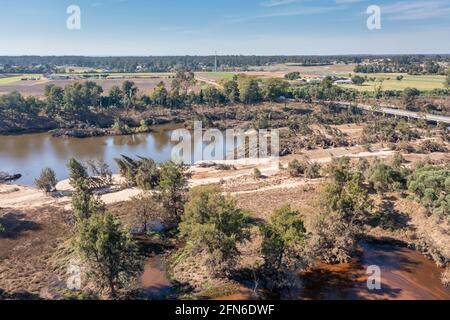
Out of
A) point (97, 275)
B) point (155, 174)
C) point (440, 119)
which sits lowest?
point (97, 275)

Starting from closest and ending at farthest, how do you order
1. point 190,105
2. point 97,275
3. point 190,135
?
point 97,275 → point 190,135 → point 190,105

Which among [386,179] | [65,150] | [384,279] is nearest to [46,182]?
[65,150]

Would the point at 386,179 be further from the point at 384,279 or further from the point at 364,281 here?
the point at 364,281

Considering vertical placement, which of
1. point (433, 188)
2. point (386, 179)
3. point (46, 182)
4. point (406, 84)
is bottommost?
point (46, 182)

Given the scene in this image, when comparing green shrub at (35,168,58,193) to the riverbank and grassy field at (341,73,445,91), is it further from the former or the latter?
grassy field at (341,73,445,91)

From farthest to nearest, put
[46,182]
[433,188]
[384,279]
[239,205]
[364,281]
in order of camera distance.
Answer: [46,182] < [239,205] < [433,188] < [384,279] < [364,281]

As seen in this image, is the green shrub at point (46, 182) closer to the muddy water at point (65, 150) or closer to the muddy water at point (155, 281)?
the muddy water at point (65, 150)
